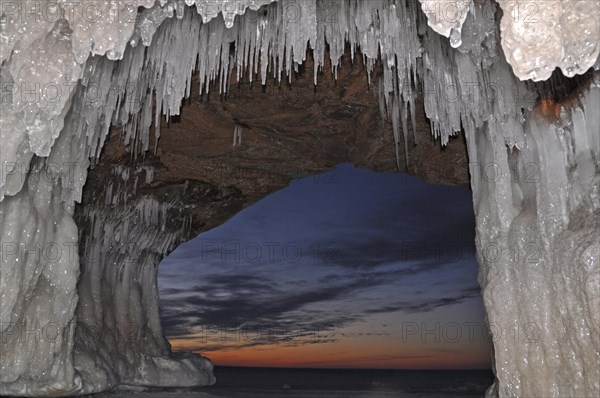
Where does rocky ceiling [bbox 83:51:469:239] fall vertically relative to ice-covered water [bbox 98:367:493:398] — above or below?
above

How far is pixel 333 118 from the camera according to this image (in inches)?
334

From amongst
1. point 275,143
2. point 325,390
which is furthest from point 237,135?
point 325,390

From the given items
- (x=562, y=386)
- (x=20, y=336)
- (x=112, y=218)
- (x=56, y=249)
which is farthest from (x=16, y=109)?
(x=112, y=218)

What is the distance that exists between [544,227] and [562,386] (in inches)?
61.6

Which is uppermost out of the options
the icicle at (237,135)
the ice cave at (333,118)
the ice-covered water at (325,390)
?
the icicle at (237,135)

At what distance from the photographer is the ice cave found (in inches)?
173

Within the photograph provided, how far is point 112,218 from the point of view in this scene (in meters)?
10.7

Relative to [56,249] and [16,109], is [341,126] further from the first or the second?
[16,109]

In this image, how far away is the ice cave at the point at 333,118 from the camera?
4.41 m

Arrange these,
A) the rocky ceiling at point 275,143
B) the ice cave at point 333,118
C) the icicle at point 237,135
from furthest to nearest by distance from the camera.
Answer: the icicle at point 237,135
the rocky ceiling at point 275,143
the ice cave at point 333,118

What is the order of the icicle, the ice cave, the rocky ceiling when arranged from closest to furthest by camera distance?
the ice cave < the rocky ceiling < the icicle

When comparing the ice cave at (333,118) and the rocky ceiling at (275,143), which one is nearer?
the ice cave at (333,118)

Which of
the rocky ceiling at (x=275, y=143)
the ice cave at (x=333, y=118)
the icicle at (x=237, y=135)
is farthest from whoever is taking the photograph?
the icicle at (x=237, y=135)

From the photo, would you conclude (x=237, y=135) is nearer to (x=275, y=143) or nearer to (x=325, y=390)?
(x=275, y=143)
